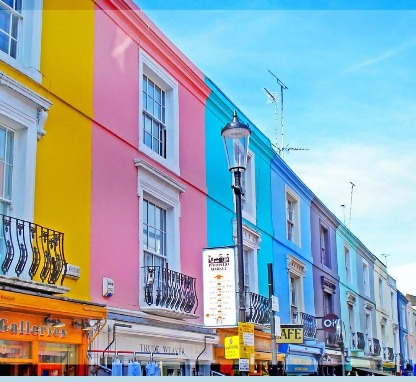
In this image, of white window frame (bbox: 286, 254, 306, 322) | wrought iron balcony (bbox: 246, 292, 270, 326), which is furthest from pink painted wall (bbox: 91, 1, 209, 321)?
white window frame (bbox: 286, 254, 306, 322)

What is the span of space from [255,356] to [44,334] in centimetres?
661

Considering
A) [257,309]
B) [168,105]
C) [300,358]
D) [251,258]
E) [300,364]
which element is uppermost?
[168,105]

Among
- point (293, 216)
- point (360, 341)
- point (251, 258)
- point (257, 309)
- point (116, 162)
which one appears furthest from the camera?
point (360, 341)

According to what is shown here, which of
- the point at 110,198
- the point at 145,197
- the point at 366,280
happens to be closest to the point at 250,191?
the point at 145,197

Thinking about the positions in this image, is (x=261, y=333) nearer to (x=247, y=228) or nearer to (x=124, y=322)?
(x=247, y=228)

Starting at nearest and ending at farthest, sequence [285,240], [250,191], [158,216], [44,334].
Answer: [44,334], [158,216], [250,191], [285,240]

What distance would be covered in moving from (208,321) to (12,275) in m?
2.23

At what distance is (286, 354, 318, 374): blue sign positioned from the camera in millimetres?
15837

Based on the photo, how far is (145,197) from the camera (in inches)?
421

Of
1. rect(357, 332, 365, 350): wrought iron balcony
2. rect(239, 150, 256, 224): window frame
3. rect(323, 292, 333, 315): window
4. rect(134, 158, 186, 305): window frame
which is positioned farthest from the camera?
rect(357, 332, 365, 350): wrought iron balcony

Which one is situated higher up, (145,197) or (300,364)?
(145,197)

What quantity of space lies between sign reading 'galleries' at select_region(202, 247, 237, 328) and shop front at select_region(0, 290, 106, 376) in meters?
1.37

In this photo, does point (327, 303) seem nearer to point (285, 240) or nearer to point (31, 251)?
point (285, 240)

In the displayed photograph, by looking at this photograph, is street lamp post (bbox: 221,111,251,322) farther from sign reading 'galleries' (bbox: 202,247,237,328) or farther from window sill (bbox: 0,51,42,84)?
window sill (bbox: 0,51,42,84)
